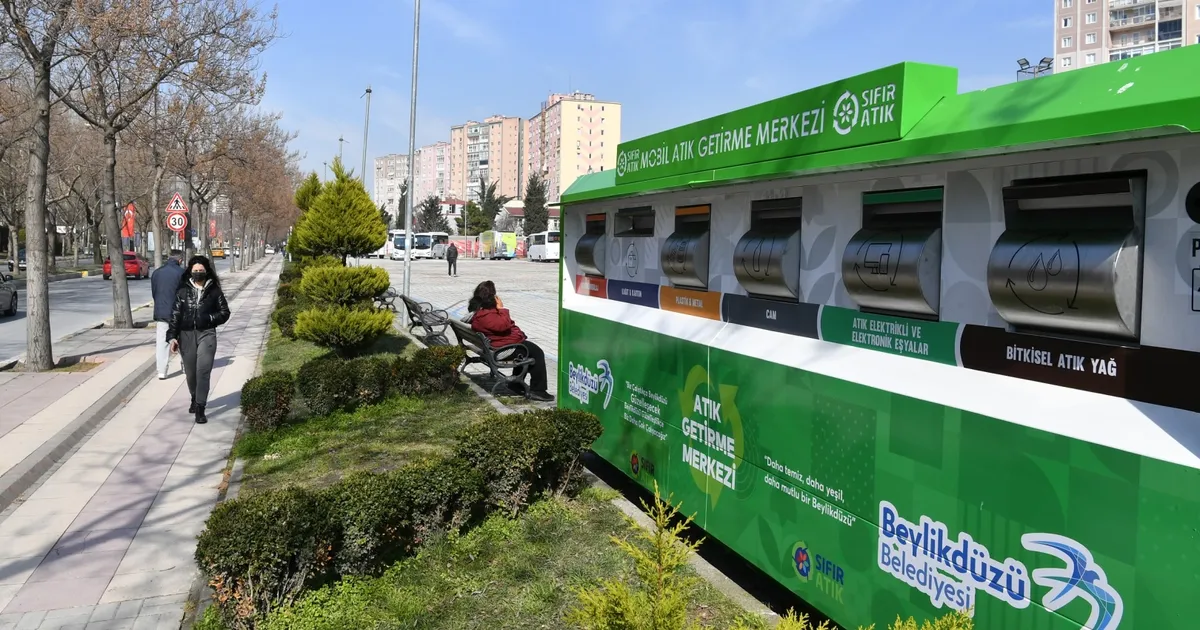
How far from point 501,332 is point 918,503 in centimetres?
772

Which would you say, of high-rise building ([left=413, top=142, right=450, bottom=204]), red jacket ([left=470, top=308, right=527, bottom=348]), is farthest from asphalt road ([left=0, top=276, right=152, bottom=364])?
high-rise building ([left=413, top=142, right=450, bottom=204])

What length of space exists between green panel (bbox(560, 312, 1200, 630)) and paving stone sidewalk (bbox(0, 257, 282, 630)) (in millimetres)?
3054

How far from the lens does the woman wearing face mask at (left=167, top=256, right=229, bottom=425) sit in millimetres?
9234

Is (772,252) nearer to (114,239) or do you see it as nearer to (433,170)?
(114,239)

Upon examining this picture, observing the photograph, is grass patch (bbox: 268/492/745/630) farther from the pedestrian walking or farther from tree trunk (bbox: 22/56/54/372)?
tree trunk (bbox: 22/56/54/372)

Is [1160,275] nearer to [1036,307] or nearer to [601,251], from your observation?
[1036,307]

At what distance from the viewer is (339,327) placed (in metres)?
12.2

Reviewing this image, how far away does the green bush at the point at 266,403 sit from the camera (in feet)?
27.4

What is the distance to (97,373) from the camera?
481 inches

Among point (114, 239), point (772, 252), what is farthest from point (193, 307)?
point (114, 239)

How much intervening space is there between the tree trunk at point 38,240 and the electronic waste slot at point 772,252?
37.8 ft

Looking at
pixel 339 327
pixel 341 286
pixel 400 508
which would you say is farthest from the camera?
pixel 341 286

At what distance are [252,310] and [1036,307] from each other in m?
25.3

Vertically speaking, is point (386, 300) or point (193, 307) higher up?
point (193, 307)
